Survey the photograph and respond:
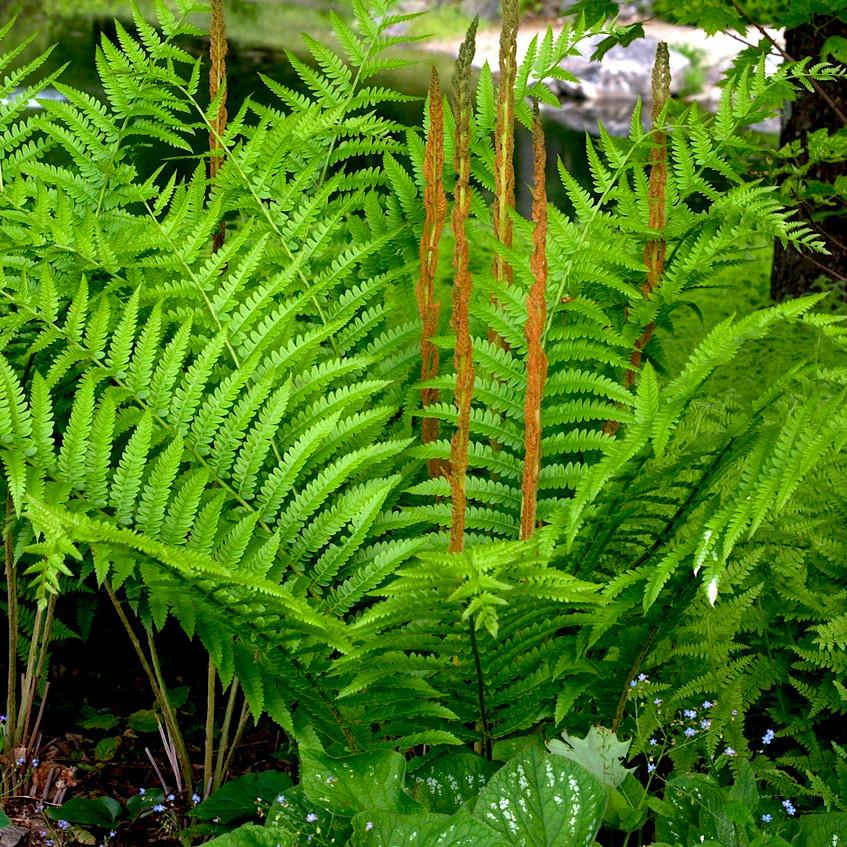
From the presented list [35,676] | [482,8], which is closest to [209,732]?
[35,676]

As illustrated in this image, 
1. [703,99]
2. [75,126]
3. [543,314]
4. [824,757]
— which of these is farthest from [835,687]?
[703,99]

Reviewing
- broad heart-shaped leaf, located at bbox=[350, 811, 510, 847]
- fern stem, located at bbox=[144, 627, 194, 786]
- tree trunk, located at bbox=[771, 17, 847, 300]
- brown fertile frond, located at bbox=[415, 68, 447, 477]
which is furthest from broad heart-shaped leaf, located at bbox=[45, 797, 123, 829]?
tree trunk, located at bbox=[771, 17, 847, 300]

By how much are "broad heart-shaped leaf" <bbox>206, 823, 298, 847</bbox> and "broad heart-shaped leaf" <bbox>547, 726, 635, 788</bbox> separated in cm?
35

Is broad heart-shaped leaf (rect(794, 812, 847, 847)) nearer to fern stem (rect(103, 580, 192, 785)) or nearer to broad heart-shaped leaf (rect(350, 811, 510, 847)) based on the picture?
broad heart-shaped leaf (rect(350, 811, 510, 847))

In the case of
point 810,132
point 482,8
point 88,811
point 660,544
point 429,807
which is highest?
point 482,8

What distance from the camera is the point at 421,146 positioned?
1.80 metres

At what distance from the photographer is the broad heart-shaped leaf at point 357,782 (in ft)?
4.25

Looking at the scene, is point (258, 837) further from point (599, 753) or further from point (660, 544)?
point (660, 544)

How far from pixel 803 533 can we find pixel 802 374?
2.02 feet

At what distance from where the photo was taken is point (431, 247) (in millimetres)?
1556

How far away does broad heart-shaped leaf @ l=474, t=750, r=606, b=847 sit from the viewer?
1.25 metres

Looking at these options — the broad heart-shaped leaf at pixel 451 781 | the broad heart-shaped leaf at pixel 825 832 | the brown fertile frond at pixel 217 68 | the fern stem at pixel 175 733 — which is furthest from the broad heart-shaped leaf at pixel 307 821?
the brown fertile frond at pixel 217 68

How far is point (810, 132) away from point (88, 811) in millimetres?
3132

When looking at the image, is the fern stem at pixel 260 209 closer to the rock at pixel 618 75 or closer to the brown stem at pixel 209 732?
the brown stem at pixel 209 732
